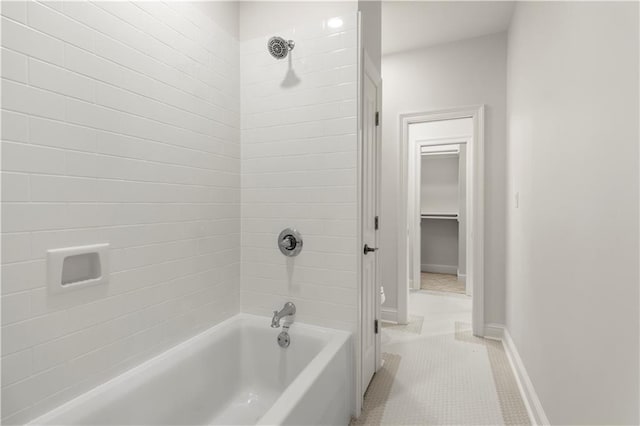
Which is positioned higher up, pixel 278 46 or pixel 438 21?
pixel 438 21

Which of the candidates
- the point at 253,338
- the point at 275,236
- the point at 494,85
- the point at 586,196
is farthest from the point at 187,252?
the point at 494,85

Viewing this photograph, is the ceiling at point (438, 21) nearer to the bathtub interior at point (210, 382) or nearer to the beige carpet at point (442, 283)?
the bathtub interior at point (210, 382)

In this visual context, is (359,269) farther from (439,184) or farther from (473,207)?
(439,184)

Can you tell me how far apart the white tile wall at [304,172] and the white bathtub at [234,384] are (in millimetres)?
171

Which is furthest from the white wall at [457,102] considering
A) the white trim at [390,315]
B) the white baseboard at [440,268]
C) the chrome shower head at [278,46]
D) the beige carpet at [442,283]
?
the white baseboard at [440,268]

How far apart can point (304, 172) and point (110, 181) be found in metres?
0.92

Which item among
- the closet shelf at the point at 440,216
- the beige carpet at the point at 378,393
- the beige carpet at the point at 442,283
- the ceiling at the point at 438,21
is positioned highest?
the ceiling at the point at 438,21

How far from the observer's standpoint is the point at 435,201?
5.34 m

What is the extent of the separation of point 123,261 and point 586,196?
175 cm

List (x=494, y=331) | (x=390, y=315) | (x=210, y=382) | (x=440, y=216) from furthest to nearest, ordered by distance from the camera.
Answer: (x=440, y=216), (x=390, y=315), (x=494, y=331), (x=210, y=382)

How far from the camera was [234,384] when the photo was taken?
1719 millimetres

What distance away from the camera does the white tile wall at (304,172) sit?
1679 millimetres

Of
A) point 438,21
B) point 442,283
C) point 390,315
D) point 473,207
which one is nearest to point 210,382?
point 390,315

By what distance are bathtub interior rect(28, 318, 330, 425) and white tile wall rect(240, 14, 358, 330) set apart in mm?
183
